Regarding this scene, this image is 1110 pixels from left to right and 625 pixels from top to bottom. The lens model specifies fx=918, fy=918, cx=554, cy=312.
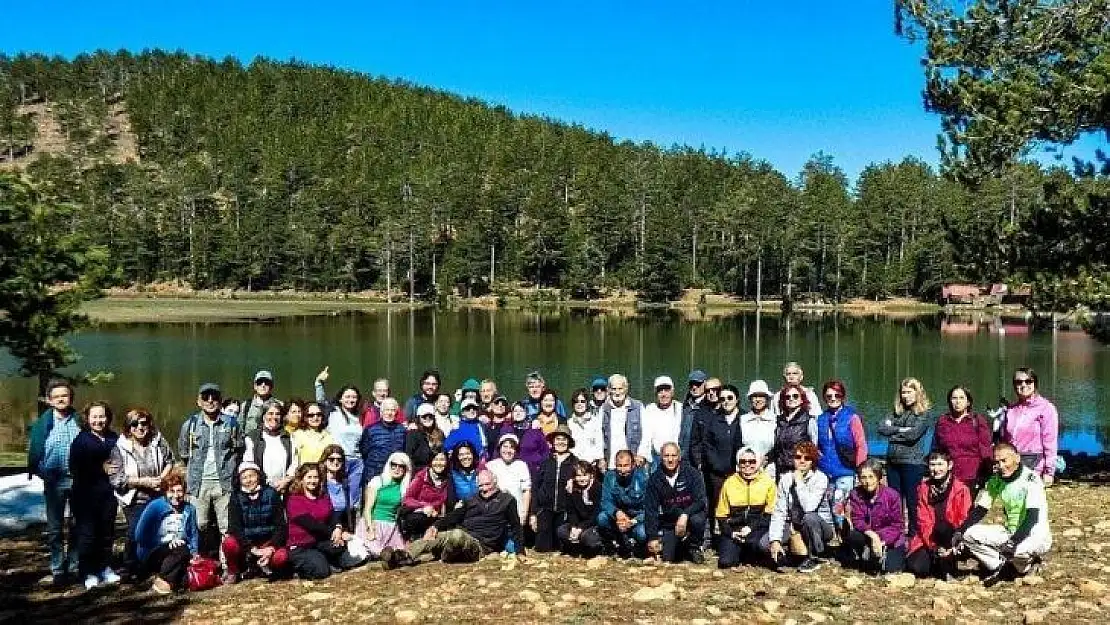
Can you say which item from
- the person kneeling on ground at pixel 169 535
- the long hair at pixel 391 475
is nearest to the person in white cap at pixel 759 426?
the long hair at pixel 391 475

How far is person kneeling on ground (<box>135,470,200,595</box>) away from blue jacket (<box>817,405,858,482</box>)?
549 cm

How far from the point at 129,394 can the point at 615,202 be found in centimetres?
Answer: 7287

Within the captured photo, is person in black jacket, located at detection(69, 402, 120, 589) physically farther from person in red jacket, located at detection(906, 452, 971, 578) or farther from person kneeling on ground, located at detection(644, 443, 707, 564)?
person in red jacket, located at detection(906, 452, 971, 578)

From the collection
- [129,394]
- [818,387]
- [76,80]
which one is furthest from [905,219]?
[76,80]

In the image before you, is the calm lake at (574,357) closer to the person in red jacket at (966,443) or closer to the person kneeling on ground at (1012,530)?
the person in red jacket at (966,443)

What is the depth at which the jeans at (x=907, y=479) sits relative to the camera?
8.20 meters

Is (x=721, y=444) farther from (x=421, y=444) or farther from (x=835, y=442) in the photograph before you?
(x=421, y=444)

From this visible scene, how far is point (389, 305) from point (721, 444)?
3045 inches

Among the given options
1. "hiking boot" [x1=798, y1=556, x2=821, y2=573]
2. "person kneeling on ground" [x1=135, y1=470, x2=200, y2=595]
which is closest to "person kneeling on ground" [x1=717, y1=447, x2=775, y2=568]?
"hiking boot" [x1=798, y1=556, x2=821, y2=573]

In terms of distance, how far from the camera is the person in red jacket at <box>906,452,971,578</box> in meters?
7.14

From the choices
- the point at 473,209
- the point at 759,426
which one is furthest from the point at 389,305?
the point at 759,426

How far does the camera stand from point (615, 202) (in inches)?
3824

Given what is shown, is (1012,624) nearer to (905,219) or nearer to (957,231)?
(957,231)

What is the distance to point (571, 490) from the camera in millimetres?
8289
